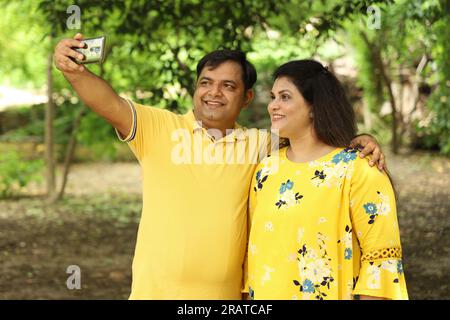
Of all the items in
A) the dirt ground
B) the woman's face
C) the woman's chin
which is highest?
the woman's face

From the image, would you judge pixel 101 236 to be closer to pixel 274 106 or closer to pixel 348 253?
pixel 274 106

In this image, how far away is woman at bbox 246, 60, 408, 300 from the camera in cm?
252

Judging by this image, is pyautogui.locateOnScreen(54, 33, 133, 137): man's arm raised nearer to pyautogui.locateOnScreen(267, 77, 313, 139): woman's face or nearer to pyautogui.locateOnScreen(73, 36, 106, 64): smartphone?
pyautogui.locateOnScreen(73, 36, 106, 64): smartphone

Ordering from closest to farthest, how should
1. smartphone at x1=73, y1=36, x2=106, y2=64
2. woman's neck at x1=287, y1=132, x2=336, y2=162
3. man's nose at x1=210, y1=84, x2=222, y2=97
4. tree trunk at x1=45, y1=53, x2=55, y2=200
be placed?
1. smartphone at x1=73, y1=36, x2=106, y2=64
2. woman's neck at x1=287, y1=132, x2=336, y2=162
3. man's nose at x1=210, y1=84, x2=222, y2=97
4. tree trunk at x1=45, y1=53, x2=55, y2=200

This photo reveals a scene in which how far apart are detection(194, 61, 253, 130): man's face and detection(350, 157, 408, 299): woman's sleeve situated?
665 mm

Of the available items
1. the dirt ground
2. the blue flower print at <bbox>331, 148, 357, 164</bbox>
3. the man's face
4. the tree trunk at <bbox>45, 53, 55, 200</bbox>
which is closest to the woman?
the blue flower print at <bbox>331, 148, 357, 164</bbox>

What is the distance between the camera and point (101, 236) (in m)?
8.12

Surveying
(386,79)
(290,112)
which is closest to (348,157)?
(290,112)

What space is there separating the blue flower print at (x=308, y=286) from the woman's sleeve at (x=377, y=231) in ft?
0.58

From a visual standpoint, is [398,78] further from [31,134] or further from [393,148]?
[31,134]

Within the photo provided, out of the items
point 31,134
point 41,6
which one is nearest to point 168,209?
point 41,6

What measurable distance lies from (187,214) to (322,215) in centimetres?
54

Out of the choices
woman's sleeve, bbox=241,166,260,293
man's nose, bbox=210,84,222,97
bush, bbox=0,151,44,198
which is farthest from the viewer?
bush, bbox=0,151,44,198
